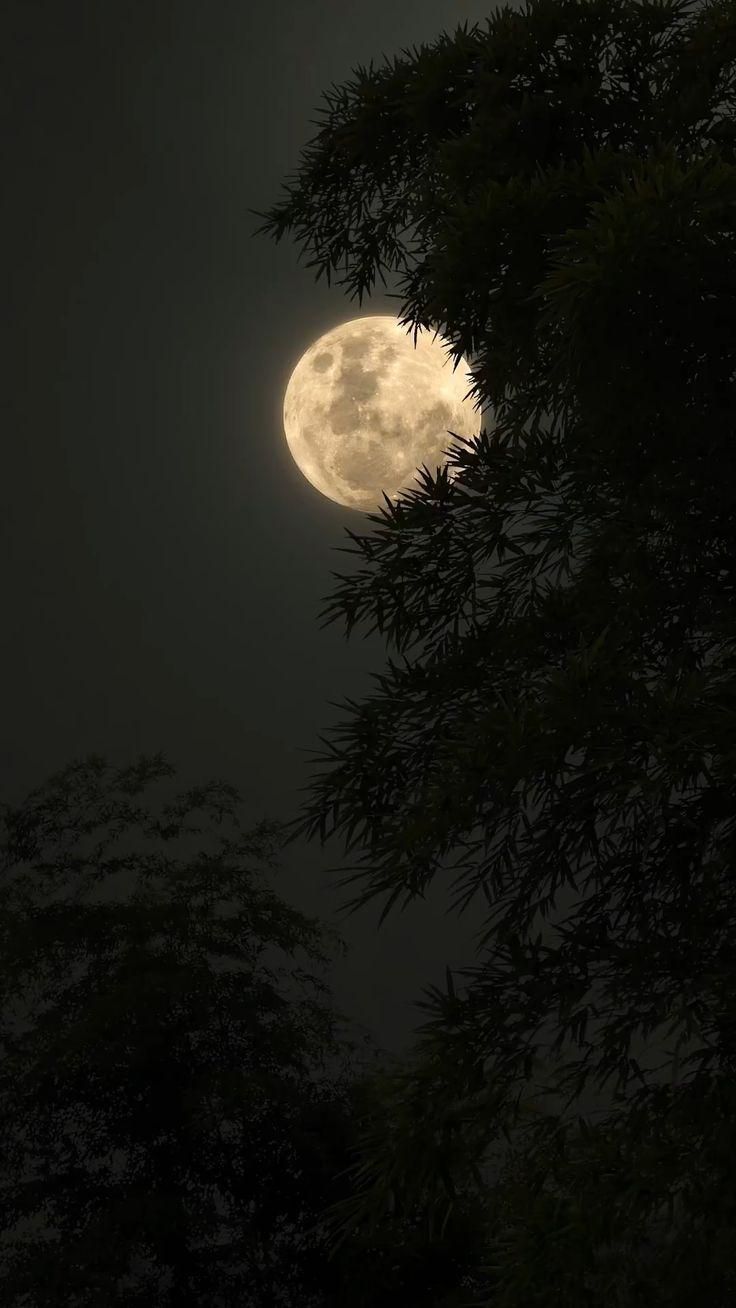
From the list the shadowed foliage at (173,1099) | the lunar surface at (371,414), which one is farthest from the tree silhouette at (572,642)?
the shadowed foliage at (173,1099)

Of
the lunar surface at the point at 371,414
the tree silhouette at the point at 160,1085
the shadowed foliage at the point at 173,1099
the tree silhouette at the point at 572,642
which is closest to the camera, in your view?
A: the tree silhouette at the point at 572,642

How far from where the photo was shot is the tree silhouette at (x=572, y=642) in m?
2.11

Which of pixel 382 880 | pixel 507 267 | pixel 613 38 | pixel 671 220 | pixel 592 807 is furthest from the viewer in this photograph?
pixel 613 38

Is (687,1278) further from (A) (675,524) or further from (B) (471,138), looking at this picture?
(B) (471,138)

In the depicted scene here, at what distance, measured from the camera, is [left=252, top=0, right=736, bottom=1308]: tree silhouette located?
211 centimetres

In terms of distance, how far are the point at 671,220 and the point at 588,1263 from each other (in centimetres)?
198

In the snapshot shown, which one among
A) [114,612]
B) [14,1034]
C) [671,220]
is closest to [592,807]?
[671,220]

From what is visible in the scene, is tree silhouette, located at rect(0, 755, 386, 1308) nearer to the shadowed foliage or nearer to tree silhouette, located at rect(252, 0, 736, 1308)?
the shadowed foliage

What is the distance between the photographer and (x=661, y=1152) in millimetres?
2047

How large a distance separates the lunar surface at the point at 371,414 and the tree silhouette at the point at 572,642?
3957 mm

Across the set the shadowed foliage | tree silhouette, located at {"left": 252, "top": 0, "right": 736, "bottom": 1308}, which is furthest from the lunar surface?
tree silhouette, located at {"left": 252, "top": 0, "right": 736, "bottom": 1308}

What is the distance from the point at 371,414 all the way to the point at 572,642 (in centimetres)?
537

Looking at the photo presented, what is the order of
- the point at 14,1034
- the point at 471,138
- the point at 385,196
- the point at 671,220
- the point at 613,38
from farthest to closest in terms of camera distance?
the point at 14,1034
the point at 385,196
the point at 613,38
the point at 471,138
the point at 671,220

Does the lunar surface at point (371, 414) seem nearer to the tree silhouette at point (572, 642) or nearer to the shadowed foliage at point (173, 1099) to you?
the shadowed foliage at point (173, 1099)
